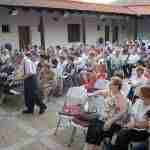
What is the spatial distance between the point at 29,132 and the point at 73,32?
13522 millimetres

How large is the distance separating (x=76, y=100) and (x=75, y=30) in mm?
13664

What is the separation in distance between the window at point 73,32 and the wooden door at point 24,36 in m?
3.39

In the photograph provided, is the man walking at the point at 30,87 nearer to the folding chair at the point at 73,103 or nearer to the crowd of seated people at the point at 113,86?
the crowd of seated people at the point at 113,86

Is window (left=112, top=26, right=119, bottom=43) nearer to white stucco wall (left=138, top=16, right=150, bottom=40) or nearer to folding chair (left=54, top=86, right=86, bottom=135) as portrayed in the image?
white stucco wall (left=138, top=16, right=150, bottom=40)

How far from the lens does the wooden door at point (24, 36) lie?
590 inches

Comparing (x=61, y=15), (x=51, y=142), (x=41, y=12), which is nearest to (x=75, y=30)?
(x=61, y=15)

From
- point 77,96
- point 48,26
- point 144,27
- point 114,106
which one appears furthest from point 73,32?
point 114,106

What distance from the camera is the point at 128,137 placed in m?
→ 3.66

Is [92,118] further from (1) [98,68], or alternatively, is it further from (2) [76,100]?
(1) [98,68]

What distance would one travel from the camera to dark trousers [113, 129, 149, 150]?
12.0 ft

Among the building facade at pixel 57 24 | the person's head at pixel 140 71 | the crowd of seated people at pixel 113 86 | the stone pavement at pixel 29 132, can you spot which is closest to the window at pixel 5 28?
the building facade at pixel 57 24

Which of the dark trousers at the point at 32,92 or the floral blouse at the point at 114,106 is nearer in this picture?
the floral blouse at the point at 114,106

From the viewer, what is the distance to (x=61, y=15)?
16406 millimetres

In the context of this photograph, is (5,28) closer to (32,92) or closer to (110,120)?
(32,92)
